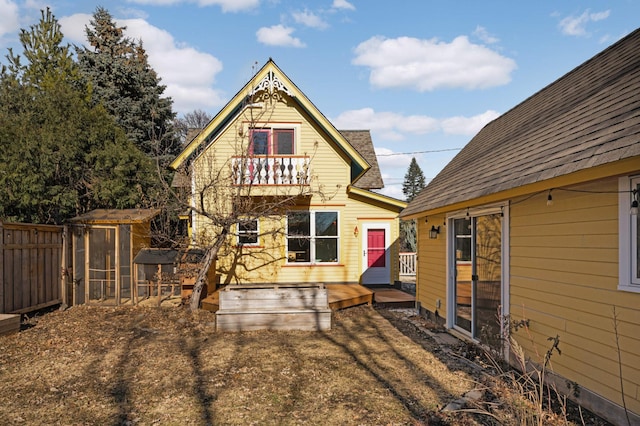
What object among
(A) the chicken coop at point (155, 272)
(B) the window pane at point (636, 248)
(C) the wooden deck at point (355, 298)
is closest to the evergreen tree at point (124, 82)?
(A) the chicken coop at point (155, 272)

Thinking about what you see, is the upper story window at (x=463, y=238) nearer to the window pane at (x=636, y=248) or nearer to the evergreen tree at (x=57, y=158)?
the window pane at (x=636, y=248)

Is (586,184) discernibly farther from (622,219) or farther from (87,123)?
(87,123)

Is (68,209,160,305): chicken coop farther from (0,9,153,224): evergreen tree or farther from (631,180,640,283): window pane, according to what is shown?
(631,180,640,283): window pane

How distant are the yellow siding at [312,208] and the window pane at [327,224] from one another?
0.56 feet

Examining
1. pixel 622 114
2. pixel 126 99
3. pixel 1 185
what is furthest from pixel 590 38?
pixel 126 99

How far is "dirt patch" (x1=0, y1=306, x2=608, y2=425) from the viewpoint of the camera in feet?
14.0

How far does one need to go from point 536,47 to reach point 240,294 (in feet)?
32.3

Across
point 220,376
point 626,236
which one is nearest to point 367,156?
point 220,376

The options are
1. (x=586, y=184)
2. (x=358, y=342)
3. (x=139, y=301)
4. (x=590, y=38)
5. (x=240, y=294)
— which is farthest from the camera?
(x=139, y=301)

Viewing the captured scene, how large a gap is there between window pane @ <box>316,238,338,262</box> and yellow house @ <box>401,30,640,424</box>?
17.7ft

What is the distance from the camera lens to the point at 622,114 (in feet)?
13.4

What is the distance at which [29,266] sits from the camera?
851 cm

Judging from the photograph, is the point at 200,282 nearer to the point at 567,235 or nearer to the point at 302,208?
the point at 302,208

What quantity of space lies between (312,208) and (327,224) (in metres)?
0.74
